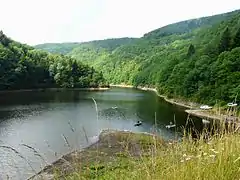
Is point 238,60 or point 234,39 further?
point 234,39

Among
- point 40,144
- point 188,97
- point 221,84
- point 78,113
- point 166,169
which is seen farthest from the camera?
point 188,97

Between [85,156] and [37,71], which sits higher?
[85,156]

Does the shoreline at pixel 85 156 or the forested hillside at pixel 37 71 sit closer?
the shoreline at pixel 85 156

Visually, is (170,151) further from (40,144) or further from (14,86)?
(14,86)

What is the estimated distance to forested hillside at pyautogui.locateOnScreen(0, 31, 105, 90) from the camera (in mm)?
101500

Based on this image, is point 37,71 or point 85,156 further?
point 37,71

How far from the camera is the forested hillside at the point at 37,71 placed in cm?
10150

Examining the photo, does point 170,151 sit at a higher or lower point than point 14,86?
higher

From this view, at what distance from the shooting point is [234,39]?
76.4 m

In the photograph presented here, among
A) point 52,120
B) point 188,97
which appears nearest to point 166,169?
point 52,120

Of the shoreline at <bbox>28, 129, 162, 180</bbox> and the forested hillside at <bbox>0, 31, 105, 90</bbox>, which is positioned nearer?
the shoreline at <bbox>28, 129, 162, 180</bbox>

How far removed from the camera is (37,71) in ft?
376

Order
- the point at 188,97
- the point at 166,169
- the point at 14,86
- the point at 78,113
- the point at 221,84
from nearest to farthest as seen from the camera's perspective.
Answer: the point at 166,169 < the point at 78,113 < the point at 221,84 < the point at 188,97 < the point at 14,86

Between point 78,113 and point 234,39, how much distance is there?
137 ft
